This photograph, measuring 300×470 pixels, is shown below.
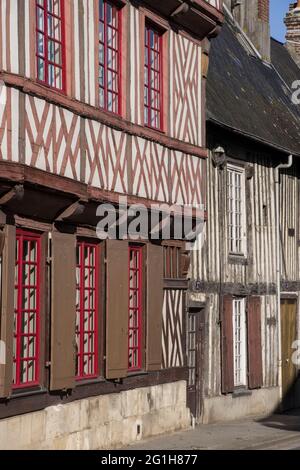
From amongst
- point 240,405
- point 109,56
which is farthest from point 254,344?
point 109,56

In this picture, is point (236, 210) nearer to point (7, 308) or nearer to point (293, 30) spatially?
point (7, 308)

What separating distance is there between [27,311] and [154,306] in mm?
3768

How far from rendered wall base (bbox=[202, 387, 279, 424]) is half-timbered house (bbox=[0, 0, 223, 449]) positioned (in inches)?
65.8

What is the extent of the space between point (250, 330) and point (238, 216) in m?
2.01

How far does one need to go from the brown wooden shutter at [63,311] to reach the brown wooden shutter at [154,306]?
2576 millimetres

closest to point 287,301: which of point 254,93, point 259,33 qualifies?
point 254,93

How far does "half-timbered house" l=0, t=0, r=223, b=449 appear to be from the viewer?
11.7 meters

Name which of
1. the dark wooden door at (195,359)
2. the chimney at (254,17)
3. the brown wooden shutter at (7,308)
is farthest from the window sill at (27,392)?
the chimney at (254,17)

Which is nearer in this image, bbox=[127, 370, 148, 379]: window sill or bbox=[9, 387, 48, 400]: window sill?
bbox=[9, 387, 48, 400]: window sill

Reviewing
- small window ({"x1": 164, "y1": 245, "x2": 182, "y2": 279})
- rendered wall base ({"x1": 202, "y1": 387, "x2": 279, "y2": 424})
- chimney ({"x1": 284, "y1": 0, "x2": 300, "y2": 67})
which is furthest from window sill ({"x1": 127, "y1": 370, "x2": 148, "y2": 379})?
chimney ({"x1": 284, "y1": 0, "x2": 300, "y2": 67})

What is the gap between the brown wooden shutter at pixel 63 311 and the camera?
500 inches

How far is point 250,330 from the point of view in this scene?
20.3m

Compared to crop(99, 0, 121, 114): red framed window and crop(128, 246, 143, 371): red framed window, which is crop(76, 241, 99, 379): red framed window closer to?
crop(128, 246, 143, 371): red framed window

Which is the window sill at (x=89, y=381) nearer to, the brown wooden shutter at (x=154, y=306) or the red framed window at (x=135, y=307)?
the red framed window at (x=135, y=307)
